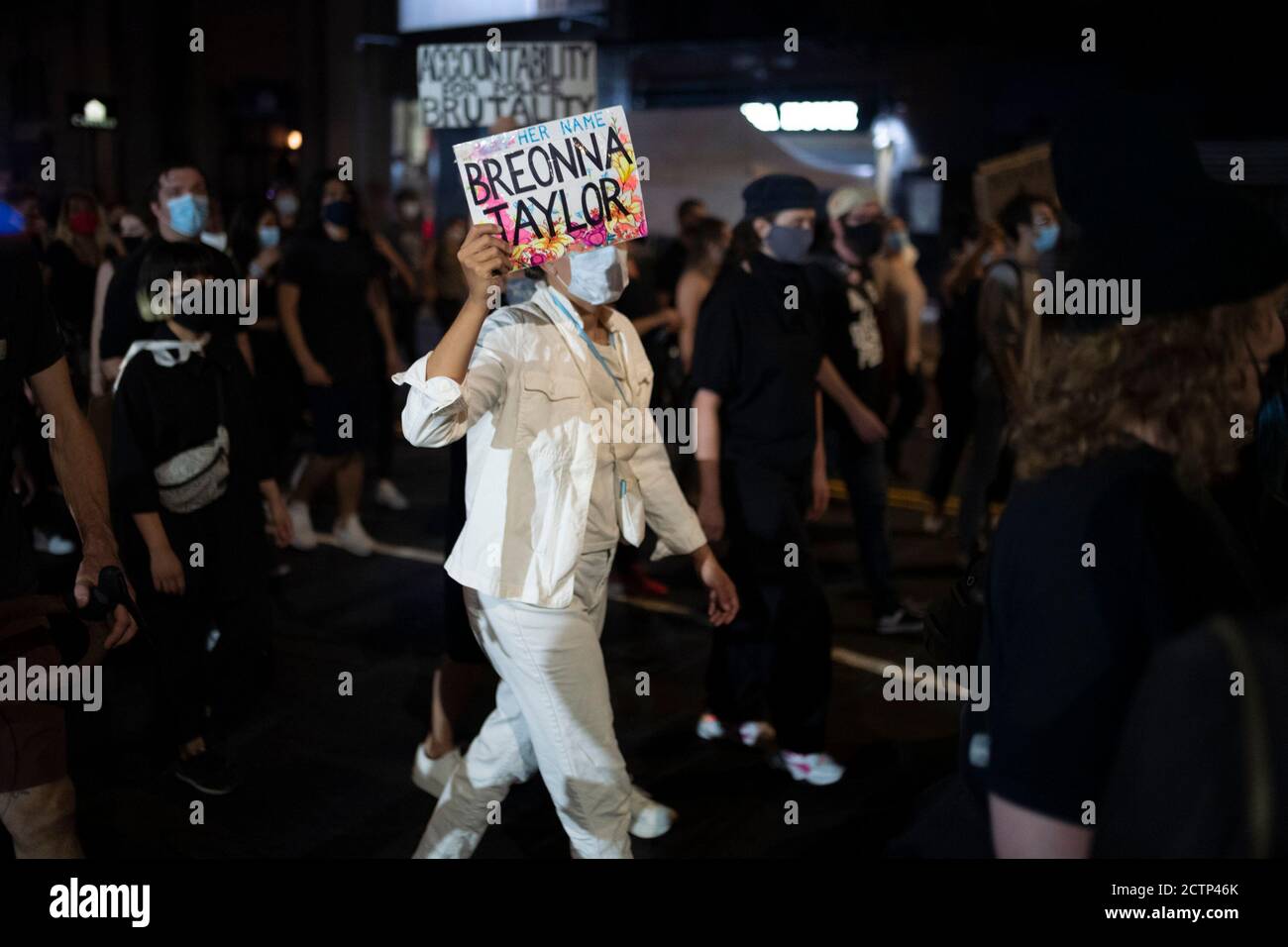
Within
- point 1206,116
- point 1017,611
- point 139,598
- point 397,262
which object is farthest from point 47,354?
point 1206,116

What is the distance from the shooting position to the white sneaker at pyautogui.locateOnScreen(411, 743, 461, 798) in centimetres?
420

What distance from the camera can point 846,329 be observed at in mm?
5824

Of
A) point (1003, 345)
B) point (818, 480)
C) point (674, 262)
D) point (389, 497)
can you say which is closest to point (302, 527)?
point (389, 497)

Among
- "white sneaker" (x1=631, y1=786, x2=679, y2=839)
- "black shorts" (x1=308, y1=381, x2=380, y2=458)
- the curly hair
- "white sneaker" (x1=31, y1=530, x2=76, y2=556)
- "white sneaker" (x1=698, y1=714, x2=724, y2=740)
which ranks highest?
the curly hair

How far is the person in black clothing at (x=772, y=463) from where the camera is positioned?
4.42m

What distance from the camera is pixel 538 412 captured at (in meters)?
3.13

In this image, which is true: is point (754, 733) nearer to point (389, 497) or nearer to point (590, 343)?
point (590, 343)

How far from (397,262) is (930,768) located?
611cm

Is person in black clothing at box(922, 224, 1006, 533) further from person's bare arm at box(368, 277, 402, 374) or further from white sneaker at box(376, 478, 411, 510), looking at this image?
white sneaker at box(376, 478, 411, 510)

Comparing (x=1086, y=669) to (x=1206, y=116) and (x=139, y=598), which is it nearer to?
(x=139, y=598)

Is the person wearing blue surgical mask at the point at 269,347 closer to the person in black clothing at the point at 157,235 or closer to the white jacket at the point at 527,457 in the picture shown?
the person in black clothing at the point at 157,235

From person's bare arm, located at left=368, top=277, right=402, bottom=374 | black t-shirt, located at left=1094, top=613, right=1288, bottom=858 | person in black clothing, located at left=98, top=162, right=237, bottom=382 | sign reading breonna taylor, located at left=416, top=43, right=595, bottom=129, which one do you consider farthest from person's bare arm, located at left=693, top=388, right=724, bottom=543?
person's bare arm, located at left=368, top=277, right=402, bottom=374

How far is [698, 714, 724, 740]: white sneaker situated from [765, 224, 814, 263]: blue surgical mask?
174 cm

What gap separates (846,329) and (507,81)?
9.61 feet
